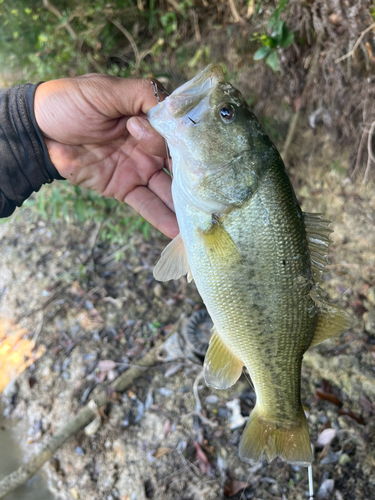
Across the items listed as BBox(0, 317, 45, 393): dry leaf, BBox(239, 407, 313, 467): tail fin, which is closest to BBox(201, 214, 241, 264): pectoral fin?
BBox(239, 407, 313, 467): tail fin

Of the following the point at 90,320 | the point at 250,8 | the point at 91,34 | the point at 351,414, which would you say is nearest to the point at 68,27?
the point at 91,34

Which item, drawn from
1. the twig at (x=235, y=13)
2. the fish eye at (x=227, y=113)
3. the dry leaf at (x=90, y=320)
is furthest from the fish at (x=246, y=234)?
the twig at (x=235, y=13)

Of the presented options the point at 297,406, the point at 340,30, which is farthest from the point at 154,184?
the point at 340,30

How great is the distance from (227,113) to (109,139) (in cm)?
129

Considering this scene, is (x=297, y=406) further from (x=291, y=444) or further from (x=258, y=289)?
(x=258, y=289)

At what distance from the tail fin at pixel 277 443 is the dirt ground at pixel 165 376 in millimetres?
968

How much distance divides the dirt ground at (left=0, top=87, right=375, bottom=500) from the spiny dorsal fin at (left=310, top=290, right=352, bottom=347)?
4.71 ft

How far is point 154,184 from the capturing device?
2.65 metres

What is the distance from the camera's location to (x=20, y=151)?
253 centimetres

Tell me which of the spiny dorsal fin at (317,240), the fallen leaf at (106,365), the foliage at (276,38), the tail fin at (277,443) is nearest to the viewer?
the spiny dorsal fin at (317,240)

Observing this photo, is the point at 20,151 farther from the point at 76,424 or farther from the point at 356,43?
the point at 356,43

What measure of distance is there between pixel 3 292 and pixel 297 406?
14.6ft

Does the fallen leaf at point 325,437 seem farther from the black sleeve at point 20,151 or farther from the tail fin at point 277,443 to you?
the black sleeve at point 20,151

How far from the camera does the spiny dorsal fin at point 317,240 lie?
171 centimetres
